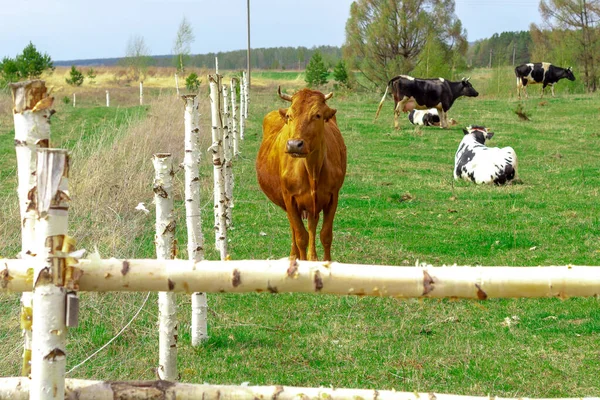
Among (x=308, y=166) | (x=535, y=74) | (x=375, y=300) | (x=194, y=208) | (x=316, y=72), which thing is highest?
(x=316, y=72)

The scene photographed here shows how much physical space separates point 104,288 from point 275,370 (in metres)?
2.47

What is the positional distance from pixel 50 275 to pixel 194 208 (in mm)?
2619

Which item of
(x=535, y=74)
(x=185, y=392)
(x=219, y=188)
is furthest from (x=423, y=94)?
(x=185, y=392)

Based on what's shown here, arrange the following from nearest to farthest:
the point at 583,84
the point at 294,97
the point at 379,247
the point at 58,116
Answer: the point at 294,97 → the point at 379,247 → the point at 58,116 → the point at 583,84

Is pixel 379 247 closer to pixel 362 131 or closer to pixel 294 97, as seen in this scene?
pixel 294 97

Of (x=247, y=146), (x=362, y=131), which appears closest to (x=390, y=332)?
(x=247, y=146)

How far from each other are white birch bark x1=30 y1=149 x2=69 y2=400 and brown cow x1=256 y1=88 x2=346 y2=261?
175 inches

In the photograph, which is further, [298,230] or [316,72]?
[316,72]

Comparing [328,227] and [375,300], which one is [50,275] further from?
[328,227]

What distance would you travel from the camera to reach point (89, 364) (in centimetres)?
532

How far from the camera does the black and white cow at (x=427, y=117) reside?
24.4 meters

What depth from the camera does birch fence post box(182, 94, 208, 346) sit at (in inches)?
221

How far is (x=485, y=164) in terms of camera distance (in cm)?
1393

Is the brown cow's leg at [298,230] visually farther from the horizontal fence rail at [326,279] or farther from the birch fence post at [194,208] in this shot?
the horizontal fence rail at [326,279]
